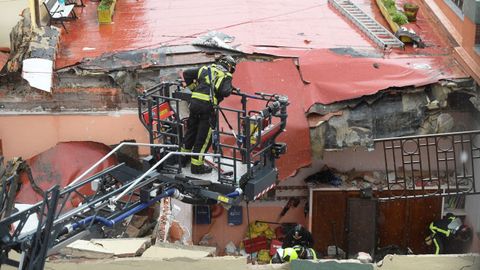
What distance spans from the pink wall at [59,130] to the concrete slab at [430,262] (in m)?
5.63

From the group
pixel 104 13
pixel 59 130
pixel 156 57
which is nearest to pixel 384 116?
pixel 156 57

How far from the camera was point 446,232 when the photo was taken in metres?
16.2

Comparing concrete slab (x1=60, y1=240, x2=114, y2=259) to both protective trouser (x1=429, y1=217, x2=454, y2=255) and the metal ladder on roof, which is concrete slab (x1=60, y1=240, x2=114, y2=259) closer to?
protective trouser (x1=429, y1=217, x2=454, y2=255)

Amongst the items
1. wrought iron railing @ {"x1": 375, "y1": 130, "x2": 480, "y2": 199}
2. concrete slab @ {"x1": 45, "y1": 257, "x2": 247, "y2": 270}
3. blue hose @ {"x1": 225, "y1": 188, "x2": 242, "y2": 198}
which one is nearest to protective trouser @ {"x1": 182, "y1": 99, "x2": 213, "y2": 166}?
blue hose @ {"x1": 225, "y1": 188, "x2": 242, "y2": 198}

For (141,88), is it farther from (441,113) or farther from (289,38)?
(441,113)

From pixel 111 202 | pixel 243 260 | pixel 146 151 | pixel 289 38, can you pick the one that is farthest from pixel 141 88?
pixel 111 202

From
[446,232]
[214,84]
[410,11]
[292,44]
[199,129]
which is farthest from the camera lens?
[410,11]

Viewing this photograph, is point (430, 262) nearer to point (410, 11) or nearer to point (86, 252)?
point (86, 252)

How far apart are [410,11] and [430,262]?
801 cm

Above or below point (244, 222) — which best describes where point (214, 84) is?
above

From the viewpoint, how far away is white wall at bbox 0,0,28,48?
18188mm

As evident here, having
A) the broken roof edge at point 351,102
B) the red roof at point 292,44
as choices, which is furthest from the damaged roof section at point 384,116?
the red roof at point 292,44

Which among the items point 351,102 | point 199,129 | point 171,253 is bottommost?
point 171,253

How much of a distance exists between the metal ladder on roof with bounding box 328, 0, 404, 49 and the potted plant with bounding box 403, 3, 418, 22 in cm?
90
